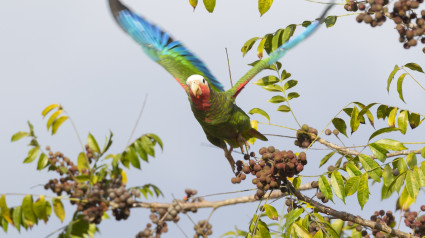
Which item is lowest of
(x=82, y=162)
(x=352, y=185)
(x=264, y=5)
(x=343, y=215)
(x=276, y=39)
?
(x=343, y=215)

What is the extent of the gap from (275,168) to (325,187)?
→ 0.37 m

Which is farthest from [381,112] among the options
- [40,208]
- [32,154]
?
[32,154]

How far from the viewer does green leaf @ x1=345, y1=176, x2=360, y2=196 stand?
397cm

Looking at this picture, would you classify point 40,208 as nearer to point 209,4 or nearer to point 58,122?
point 58,122

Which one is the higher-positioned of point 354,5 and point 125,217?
point 354,5

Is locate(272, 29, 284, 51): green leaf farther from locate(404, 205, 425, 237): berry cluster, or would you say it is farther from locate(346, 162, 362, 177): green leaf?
locate(404, 205, 425, 237): berry cluster

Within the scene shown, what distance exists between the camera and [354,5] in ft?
13.9

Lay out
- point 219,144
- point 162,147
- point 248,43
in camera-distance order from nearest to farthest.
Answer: point 162,147, point 248,43, point 219,144

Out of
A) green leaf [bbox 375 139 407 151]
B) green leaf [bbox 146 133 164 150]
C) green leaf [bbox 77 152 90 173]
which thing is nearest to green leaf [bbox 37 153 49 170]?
green leaf [bbox 77 152 90 173]

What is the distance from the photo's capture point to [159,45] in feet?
21.8

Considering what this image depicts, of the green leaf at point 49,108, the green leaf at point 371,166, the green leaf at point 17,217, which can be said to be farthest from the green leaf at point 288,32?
the green leaf at point 17,217

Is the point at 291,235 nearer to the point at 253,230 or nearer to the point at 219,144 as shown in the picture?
the point at 253,230

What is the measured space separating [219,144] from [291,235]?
199 cm

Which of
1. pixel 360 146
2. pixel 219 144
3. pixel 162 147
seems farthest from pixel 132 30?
pixel 360 146
